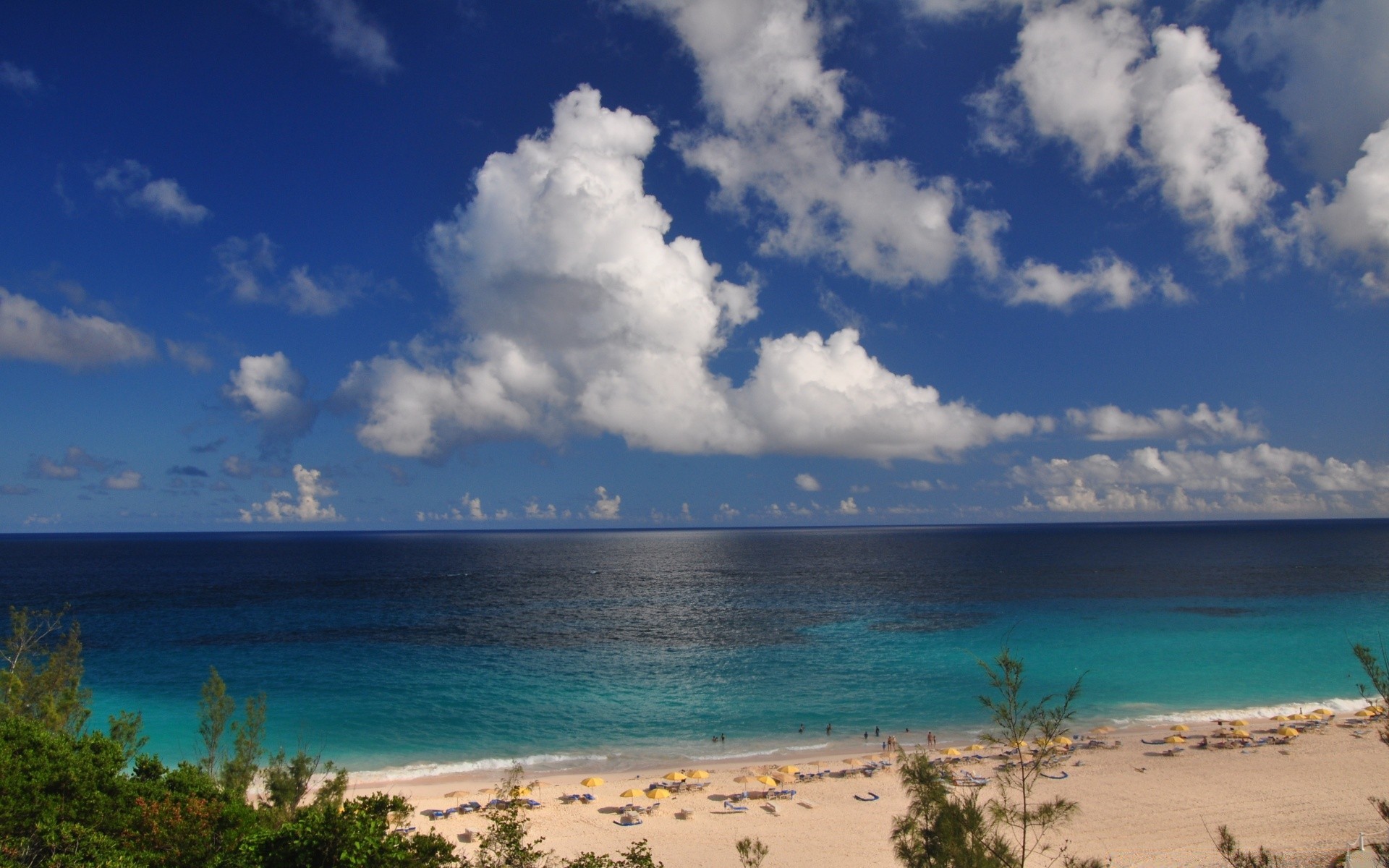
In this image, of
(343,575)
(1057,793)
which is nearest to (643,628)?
(1057,793)

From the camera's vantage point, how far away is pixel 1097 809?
120ft

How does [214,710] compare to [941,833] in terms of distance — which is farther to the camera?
[214,710]

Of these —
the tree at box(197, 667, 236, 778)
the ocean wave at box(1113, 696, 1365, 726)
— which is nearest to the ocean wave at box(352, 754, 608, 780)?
the tree at box(197, 667, 236, 778)

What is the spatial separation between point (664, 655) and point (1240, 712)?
171 ft

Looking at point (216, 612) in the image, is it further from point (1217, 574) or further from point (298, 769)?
point (1217, 574)

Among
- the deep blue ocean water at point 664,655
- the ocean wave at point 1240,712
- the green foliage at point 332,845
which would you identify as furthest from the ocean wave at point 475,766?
the ocean wave at point 1240,712

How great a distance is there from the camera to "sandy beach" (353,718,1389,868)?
3206cm

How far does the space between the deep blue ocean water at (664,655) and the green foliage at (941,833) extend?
96.7ft

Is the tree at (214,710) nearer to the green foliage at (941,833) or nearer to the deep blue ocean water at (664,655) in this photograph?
the deep blue ocean water at (664,655)

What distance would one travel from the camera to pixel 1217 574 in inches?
5896

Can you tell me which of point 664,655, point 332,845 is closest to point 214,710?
point 332,845

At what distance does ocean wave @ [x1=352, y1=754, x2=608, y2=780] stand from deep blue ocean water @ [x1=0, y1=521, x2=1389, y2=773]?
239mm

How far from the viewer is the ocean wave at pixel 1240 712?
5303 centimetres

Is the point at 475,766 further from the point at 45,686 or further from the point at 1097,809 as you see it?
the point at 1097,809
